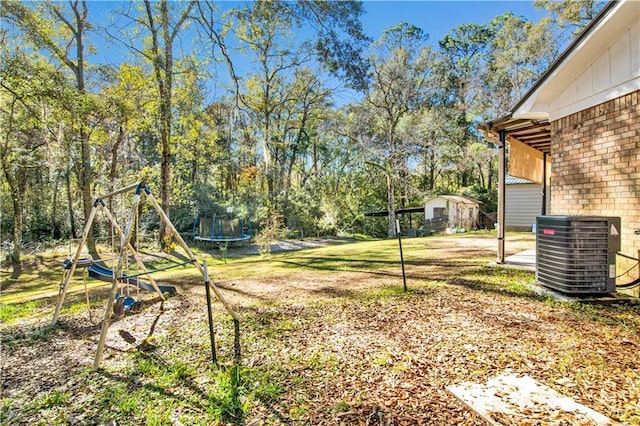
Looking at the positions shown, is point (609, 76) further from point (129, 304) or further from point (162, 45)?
point (162, 45)

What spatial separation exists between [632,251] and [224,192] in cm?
2331

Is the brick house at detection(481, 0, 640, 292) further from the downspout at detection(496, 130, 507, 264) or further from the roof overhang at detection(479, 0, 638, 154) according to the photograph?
the downspout at detection(496, 130, 507, 264)

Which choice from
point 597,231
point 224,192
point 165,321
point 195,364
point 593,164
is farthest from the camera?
point 224,192

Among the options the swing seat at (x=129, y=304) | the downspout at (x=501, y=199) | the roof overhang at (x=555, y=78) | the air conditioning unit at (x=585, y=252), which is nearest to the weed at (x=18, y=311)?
the swing seat at (x=129, y=304)

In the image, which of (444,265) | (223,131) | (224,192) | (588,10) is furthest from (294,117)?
(444,265)

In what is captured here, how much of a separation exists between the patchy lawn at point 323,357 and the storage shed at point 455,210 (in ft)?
48.0

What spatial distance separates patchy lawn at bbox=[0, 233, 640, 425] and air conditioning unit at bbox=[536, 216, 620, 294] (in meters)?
0.28

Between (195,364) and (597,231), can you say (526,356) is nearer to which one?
(597,231)

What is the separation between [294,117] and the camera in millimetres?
24797

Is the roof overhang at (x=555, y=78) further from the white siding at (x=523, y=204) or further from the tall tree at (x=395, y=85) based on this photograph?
the tall tree at (x=395, y=85)

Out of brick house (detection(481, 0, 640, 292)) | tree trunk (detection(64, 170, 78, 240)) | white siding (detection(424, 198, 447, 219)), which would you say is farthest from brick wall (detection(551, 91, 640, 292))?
tree trunk (detection(64, 170, 78, 240))

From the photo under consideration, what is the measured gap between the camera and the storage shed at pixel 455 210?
18406 millimetres

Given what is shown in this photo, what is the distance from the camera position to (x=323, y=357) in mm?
2766

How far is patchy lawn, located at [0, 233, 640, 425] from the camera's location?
210cm
